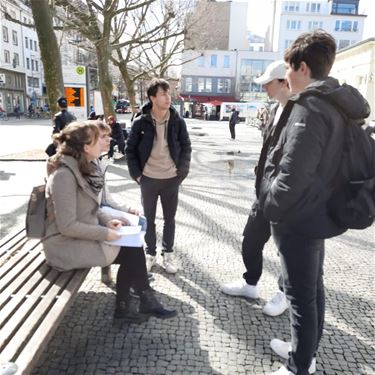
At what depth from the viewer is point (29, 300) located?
2357mm

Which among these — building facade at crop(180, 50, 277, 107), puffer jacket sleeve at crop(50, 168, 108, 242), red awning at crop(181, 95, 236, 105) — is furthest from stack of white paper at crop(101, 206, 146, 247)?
building facade at crop(180, 50, 277, 107)

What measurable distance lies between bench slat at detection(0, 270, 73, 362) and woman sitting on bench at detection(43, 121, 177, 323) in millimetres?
190

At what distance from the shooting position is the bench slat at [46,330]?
182 cm

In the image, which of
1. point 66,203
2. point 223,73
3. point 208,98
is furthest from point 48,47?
point 223,73

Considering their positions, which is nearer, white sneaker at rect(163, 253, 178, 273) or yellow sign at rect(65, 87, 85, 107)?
white sneaker at rect(163, 253, 178, 273)

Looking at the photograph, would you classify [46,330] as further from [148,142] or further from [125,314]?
[148,142]

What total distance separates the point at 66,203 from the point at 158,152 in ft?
4.46

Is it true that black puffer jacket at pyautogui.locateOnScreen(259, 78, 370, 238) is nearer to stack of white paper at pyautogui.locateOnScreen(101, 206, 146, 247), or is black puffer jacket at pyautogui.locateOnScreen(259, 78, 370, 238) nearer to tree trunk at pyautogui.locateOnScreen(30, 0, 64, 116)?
stack of white paper at pyautogui.locateOnScreen(101, 206, 146, 247)

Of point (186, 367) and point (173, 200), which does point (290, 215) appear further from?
point (173, 200)

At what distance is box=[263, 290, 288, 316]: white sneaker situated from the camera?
10.5 feet

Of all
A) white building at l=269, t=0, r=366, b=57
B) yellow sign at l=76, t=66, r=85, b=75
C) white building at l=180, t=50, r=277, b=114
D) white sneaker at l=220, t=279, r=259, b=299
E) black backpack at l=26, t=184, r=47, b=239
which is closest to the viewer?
black backpack at l=26, t=184, r=47, b=239

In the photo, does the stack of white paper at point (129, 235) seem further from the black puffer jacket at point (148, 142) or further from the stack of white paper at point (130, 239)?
the black puffer jacket at point (148, 142)

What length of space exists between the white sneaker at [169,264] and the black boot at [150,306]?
0.84m

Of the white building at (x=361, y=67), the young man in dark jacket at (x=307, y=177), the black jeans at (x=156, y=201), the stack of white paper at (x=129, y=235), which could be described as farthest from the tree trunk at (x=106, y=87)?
the white building at (x=361, y=67)
